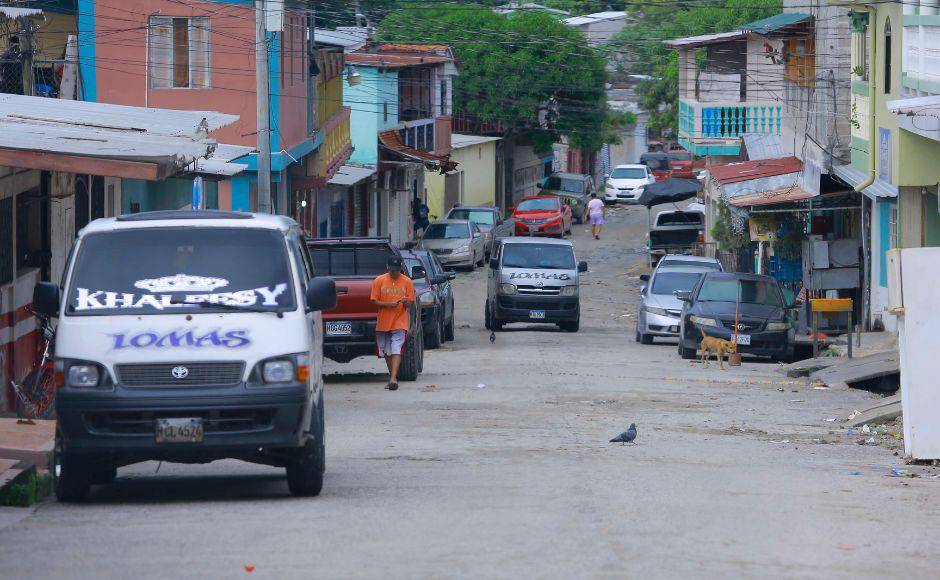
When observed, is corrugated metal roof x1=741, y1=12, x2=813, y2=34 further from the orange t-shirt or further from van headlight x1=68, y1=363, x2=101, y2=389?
van headlight x1=68, y1=363, x2=101, y2=389

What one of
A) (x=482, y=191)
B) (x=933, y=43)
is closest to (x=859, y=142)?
(x=933, y=43)

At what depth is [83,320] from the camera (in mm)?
9812

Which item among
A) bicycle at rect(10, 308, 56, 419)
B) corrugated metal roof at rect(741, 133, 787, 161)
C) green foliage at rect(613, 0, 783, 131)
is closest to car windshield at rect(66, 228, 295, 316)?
bicycle at rect(10, 308, 56, 419)

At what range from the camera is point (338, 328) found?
19.4m

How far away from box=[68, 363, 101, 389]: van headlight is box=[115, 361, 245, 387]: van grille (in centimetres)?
16

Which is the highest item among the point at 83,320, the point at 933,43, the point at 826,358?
the point at 933,43

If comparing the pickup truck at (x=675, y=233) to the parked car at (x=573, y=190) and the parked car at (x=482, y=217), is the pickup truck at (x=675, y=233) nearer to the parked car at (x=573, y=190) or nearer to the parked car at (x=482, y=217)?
the parked car at (x=482, y=217)

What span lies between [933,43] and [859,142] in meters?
6.28

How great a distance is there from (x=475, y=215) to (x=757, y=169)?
1962 centimetres

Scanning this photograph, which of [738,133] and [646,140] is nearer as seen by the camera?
[738,133]

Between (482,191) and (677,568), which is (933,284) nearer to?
(677,568)

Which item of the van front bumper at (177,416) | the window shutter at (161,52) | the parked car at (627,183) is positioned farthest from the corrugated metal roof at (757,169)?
the parked car at (627,183)

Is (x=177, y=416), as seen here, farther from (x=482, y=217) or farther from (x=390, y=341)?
(x=482, y=217)

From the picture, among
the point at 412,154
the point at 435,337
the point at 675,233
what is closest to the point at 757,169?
the point at 435,337
